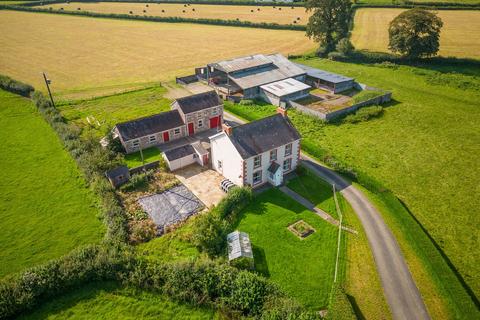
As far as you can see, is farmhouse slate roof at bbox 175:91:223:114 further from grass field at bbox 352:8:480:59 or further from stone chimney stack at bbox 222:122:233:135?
grass field at bbox 352:8:480:59

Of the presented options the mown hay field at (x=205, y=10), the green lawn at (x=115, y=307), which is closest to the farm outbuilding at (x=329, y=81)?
the green lawn at (x=115, y=307)

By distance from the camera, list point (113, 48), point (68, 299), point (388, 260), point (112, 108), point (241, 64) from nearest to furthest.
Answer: point (68, 299) → point (388, 260) → point (112, 108) → point (241, 64) → point (113, 48)

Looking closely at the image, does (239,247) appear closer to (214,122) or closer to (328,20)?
(214,122)

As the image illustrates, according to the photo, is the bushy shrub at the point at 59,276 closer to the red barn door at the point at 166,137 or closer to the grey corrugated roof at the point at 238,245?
the grey corrugated roof at the point at 238,245

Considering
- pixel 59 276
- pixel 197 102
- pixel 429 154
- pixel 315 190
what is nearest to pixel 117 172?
pixel 59 276

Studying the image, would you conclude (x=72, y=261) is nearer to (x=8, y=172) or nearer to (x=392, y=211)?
(x=8, y=172)

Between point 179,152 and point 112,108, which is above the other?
point 112,108

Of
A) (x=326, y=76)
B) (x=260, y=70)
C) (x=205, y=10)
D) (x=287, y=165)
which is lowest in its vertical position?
(x=287, y=165)

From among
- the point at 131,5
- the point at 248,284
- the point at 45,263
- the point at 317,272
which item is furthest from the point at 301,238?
the point at 131,5
